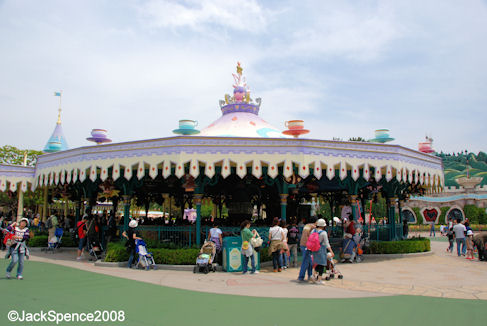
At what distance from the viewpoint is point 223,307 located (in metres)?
6.89

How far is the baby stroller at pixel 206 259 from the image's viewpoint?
11.2 meters

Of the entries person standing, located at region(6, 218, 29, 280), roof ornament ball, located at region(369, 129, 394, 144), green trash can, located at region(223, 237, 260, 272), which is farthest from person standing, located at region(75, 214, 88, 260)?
roof ornament ball, located at region(369, 129, 394, 144)

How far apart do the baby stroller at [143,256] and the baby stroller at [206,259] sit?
5.43 ft

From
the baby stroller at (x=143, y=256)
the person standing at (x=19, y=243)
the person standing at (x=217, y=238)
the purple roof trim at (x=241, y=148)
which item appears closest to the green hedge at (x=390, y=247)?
the purple roof trim at (x=241, y=148)

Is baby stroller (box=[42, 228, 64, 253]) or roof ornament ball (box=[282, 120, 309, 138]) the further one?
baby stroller (box=[42, 228, 64, 253])

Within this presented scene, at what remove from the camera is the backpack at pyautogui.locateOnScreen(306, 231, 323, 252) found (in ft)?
30.1

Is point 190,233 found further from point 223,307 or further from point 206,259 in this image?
point 223,307

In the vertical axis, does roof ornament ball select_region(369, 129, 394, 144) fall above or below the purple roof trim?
above

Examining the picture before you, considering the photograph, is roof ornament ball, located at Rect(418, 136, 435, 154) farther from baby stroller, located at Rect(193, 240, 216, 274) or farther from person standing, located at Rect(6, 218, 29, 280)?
person standing, located at Rect(6, 218, 29, 280)

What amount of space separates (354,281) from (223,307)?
14.6 feet

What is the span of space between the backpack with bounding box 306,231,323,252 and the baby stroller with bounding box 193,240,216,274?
3.50 meters

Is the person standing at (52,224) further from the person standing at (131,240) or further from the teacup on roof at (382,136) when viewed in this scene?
the teacup on roof at (382,136)

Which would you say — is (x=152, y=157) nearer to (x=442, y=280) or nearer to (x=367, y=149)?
(x=367, y=149)

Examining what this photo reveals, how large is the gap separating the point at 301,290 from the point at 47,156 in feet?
43.3
